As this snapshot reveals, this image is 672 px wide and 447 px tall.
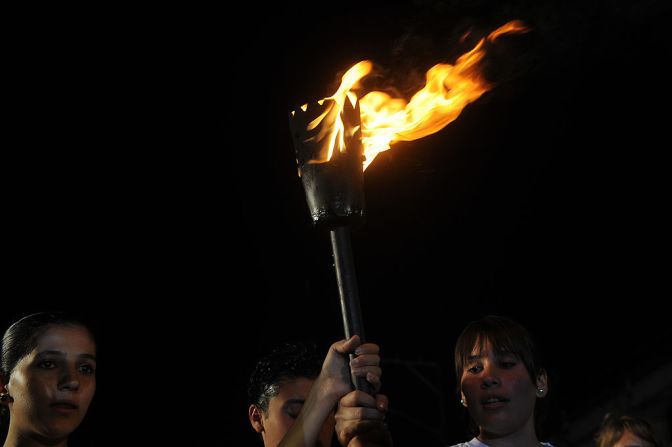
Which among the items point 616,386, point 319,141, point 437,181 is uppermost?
point 437,181

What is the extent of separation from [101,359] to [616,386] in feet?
20.2

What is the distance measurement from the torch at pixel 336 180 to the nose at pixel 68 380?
1.15 meters

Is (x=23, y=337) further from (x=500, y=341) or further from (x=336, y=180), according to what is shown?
(x=500, y=341)

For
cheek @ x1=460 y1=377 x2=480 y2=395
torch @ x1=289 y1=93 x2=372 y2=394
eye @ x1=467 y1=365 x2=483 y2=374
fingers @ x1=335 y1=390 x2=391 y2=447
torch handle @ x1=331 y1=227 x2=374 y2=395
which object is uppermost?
torch @ x1=289 y1=93 x2=372 y2=394

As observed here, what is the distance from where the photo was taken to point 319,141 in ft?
8.64

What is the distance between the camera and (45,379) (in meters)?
2.97

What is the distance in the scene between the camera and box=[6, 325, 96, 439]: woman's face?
2.93 meters

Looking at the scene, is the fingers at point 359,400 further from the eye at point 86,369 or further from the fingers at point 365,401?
the eye at point 86,369

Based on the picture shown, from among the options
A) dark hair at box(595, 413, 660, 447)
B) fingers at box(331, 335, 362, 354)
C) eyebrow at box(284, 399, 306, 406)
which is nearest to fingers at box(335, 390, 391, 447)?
fingers at box(331, 335, 362, 354)

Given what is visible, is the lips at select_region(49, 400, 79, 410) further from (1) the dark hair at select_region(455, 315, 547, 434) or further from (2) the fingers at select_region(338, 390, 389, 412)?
(1) the dark hair at select_region(455, 315, 547, 434)

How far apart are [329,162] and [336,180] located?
7 centimetres

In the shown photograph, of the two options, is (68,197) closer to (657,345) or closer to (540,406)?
(540,406)

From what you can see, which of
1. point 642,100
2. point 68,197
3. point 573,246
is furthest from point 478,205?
point 68,197

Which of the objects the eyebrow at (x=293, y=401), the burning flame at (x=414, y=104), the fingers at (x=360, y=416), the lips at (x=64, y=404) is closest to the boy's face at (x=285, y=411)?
the eyebrow at (x=293, y=401)
